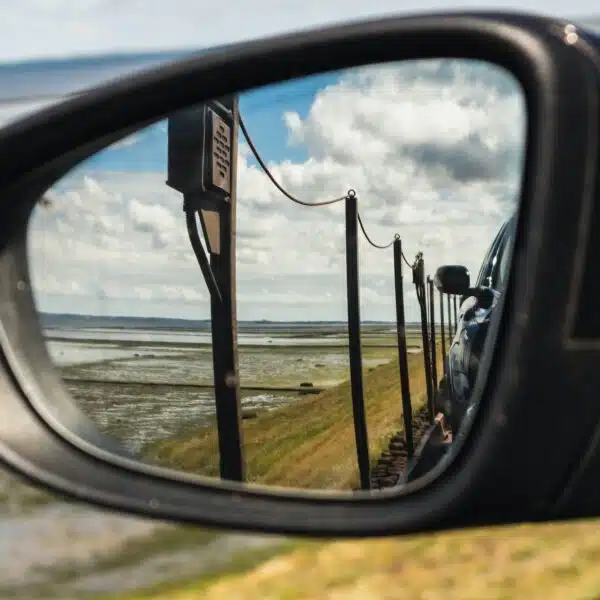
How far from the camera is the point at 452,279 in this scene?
5.66 feet

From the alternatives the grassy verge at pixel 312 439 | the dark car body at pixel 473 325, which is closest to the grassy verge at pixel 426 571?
the grassy verge at pixel 312 439

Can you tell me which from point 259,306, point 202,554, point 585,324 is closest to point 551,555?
point 202,554

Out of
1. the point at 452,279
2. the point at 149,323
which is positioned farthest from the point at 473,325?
the point at 149,323

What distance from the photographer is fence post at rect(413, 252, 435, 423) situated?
68.3 inches

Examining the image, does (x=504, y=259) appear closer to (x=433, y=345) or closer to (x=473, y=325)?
(x=473, y=325)

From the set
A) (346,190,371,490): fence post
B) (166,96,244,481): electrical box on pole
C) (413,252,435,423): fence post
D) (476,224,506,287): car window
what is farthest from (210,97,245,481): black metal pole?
(476,224,506,287): car window

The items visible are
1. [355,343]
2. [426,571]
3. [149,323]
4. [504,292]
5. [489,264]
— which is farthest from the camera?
[426,571]

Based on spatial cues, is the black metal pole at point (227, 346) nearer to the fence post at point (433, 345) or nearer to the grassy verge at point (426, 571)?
the fence post at point (433, 345)

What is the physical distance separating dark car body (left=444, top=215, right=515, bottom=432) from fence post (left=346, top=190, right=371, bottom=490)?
0.16 metres

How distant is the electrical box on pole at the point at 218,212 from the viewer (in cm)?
181

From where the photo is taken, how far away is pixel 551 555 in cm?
248

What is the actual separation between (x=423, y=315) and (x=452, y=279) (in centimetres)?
12

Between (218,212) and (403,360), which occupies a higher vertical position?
(218,212)

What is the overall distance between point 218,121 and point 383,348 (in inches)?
19.3
